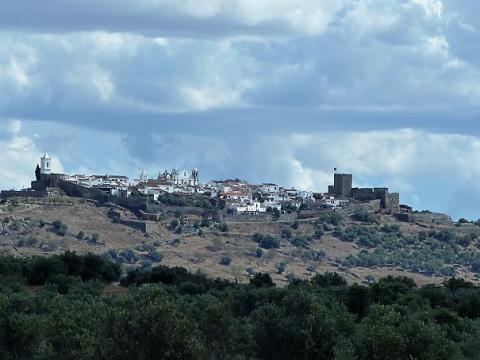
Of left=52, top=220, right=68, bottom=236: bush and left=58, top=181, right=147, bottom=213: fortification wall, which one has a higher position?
left=58, top=181, right=147, bottom=213: fortification wall

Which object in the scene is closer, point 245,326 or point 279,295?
point 245,326

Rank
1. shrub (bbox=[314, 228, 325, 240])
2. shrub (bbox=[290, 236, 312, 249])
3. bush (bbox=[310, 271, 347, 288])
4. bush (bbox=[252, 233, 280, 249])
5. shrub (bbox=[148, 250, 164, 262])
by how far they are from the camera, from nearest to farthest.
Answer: bush (bbox=[310, 271, 347, 288]) → shrub (bbox=[148, 250, 164, 262]) → bush (bbox=[252, 233, 280, 249]) → shrub (bbox=[290, 236, 312, 249]) → shrub (bbox=[314, 228, 325, 240])

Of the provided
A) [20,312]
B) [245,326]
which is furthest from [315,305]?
[20,312]

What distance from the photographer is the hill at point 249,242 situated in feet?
419

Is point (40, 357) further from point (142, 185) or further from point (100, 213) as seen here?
point (142, 185)

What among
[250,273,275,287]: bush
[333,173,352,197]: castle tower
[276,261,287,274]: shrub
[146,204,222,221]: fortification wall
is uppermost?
[333,173,352,197]: castle tower

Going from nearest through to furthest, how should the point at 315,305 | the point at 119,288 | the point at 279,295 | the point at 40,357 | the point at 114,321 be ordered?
the point at 114,321 < the point at 40,357 < the point at 315,305 < the point at 279,295 < the point at 119,288

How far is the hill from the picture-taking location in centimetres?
12762

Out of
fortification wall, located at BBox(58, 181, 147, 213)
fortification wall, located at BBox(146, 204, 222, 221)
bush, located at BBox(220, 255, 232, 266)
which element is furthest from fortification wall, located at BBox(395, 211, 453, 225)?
bush, located at BBox(220, 255, 232, 266)

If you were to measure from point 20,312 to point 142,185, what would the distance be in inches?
4202

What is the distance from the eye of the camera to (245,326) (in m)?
49.8

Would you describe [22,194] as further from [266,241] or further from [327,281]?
[327,281]

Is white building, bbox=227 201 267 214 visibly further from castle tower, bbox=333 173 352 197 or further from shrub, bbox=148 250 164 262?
shrub, bbox=148 250 164 262

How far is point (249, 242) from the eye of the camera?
14050 centimetres
